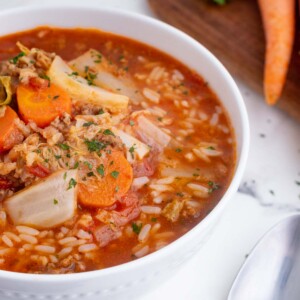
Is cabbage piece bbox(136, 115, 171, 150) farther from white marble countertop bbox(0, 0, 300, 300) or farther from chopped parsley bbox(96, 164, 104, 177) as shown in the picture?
white marble countertop bbox(0, 0, 300, 300)

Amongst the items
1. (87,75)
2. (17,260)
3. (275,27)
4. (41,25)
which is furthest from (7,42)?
(275,27)

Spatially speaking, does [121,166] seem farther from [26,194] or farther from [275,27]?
[275,27]

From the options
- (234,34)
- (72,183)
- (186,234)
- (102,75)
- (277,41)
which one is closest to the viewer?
(186,234)

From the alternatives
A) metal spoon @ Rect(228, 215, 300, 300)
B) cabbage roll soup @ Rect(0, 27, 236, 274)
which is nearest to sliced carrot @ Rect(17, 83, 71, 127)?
cabbage roll soup @ Rect(0, 27, 236, 274)

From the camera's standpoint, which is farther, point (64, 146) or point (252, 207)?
point (252, 207)

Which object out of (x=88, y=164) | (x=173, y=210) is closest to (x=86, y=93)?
(x=88, y=164)

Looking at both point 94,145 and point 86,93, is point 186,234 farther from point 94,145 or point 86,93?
point 86,93
